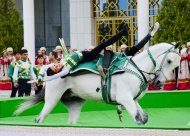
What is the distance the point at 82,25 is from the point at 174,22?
6.90 meters

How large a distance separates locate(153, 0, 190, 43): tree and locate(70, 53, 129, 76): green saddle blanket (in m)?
12.5

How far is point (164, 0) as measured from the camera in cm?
2273

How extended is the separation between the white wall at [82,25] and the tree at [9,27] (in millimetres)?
2662

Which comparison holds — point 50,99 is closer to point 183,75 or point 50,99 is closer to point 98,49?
point 98,49

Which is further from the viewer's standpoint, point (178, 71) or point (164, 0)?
point (164, 0)

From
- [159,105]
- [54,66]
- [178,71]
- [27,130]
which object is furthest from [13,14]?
[27,130]

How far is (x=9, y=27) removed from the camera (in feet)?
91.7

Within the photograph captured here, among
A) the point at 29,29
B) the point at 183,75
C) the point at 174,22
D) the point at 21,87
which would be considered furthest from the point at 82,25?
the point at 21,87

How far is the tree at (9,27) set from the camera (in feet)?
90.9

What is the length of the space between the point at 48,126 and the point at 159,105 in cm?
826

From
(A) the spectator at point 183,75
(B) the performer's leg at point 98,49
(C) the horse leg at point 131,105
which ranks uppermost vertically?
(B) the performer's leg at point 98,49

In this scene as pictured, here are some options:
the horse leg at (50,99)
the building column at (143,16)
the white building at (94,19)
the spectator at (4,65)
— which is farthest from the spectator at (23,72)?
the white building at (94,19)

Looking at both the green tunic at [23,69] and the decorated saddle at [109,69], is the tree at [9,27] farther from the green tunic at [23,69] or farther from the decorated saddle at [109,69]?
the decorated saddle at [109,69]

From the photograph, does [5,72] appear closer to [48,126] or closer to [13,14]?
[13,14]
